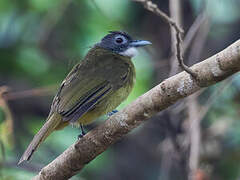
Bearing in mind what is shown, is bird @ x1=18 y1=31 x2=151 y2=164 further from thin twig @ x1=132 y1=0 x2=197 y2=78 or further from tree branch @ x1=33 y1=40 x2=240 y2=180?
thin twig @ x1=132 y1=0 x2=197 y2=78

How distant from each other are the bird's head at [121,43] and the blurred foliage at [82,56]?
249 mm

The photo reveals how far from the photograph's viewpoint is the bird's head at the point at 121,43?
423 cm

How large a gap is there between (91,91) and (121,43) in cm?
84

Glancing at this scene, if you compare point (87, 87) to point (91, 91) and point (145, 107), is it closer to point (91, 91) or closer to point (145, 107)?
point (91, 91)

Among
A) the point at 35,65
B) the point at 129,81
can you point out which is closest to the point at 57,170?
the point at 129,81

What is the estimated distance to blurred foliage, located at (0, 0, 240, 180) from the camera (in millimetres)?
4809

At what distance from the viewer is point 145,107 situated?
2875 millimetres

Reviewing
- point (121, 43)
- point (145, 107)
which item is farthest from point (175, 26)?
point (121, 43)

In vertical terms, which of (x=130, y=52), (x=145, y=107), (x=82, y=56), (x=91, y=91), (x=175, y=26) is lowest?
(x=82, y=56)

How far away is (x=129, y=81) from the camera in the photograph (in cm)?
383

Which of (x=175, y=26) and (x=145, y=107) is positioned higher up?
(x=175, y=26)

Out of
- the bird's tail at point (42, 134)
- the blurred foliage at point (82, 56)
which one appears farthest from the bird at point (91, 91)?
the blurred foliage at point (82, 56)

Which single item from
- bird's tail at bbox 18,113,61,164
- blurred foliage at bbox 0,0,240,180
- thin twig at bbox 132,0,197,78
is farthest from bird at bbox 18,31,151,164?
thin twig at bbox 132,0,197,78

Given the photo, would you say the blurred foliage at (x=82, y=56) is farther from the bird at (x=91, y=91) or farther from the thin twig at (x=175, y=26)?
the thin twig at (x=175, y=26)
